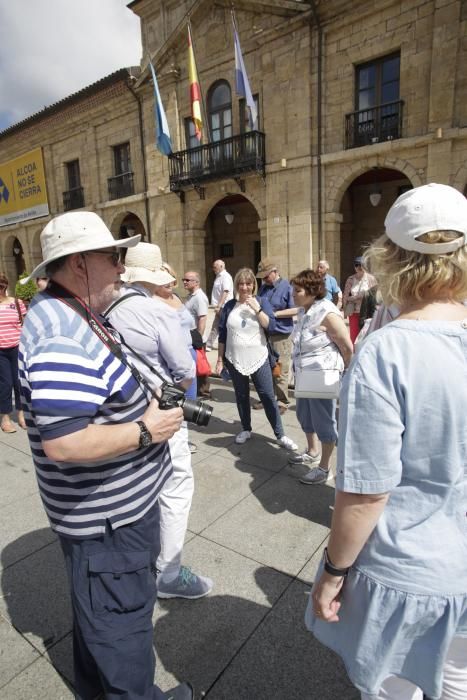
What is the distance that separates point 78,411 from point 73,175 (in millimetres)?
19736

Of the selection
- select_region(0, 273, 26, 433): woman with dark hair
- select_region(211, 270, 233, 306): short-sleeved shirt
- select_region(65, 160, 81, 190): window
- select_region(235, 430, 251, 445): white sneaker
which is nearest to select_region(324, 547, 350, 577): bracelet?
select_region(235, 430, 251, 445): white sneaker

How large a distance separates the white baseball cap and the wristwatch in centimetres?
98

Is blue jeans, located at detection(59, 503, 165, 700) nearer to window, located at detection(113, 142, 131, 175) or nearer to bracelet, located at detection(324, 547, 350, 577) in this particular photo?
bracelet, located at detection(324, 547, 350, 577)

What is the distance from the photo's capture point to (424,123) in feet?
30.5

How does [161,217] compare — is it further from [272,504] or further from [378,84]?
[272,504]

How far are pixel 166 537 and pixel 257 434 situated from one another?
2454 millimetres

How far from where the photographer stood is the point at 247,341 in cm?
409

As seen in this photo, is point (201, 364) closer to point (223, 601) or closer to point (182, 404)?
point (223, 601)

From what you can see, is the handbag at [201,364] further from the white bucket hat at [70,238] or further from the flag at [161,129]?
the flag at [161,129]

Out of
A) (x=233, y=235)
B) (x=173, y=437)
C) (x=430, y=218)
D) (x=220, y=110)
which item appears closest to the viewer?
(x=430, y=218)

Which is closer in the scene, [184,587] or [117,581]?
[117,581]

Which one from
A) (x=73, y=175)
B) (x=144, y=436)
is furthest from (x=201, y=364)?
(x=73, y=175)

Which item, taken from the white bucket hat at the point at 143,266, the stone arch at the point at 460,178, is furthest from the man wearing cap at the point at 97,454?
the stone arch at the point at 460,178

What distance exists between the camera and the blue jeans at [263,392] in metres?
4.14
